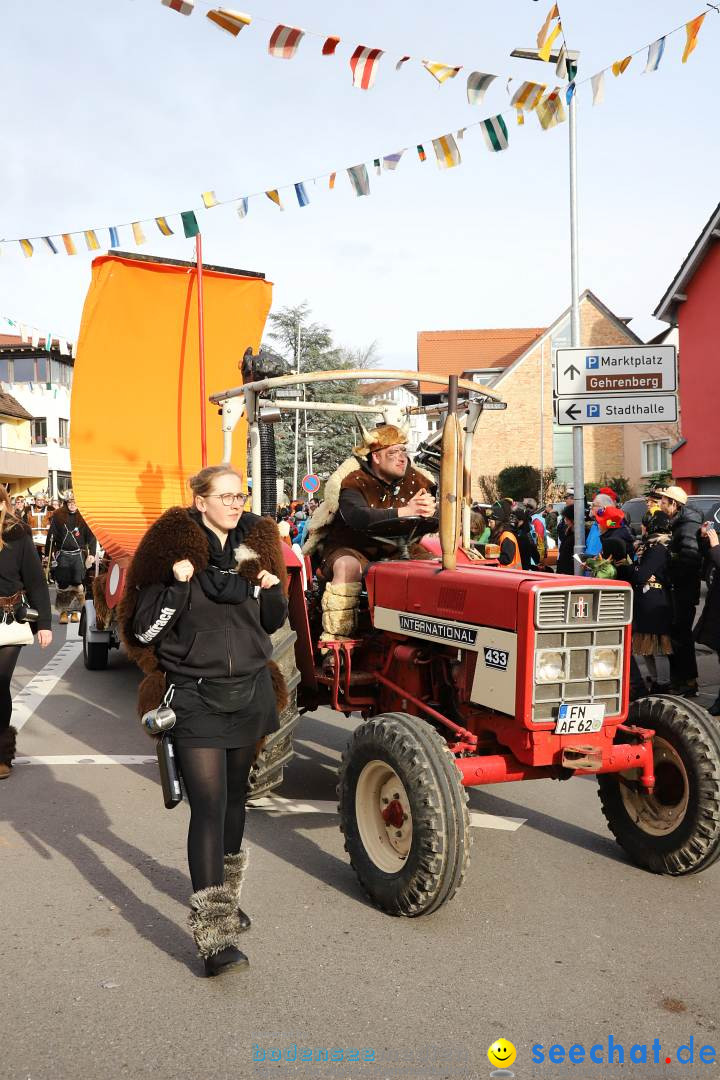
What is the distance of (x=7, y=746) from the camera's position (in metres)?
6.71

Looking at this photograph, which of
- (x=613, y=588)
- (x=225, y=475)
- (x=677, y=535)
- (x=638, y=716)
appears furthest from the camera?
(x=677, y=535)

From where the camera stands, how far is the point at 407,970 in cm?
378

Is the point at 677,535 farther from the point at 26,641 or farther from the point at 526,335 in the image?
the point at 526,335

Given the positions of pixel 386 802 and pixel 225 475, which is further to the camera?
pixel 386 802

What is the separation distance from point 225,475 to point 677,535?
20.1 feet

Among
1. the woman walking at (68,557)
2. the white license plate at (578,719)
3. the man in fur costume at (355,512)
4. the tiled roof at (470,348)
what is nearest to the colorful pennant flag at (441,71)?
the man in fur costume at (355,512)

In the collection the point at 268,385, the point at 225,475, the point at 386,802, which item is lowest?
the point at 386,802

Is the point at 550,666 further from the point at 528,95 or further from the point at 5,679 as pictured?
the point at 528,95

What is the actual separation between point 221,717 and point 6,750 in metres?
3.45

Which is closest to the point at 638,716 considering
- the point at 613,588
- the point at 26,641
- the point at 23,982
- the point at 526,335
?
the point at 613,588

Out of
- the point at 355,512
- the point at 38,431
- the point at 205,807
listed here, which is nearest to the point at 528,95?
the point at 355,512

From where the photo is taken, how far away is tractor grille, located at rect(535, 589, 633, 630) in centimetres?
438

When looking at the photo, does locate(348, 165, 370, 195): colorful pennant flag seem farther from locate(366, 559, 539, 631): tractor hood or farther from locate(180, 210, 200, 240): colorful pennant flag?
locate(366, 559, 539, 631): tractor hood

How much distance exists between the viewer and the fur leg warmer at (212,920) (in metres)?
3.71
